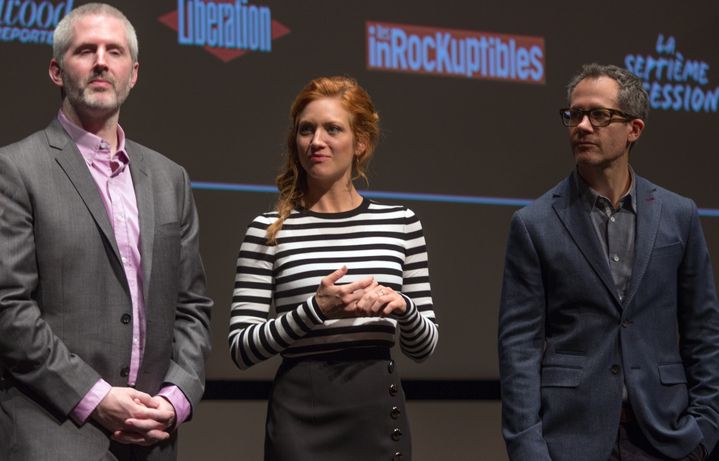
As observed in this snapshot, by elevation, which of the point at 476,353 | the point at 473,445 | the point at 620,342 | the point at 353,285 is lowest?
the point at 473,445

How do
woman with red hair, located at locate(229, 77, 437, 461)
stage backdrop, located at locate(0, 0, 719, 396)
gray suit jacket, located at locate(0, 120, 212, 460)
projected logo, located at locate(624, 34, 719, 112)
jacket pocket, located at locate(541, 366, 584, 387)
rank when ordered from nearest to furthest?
1. gray suit jacket, located at locate(0, 120, 212, 460)
2. woman with red hair, located at locate(229, 77, 437, 461)
3. jacket pocket, located at locate(541, 366, 584, 387)
4. stage backdrop, located at locate(0, 0, 719, 396)
5. projected logo, located at locate(624, 34, 719, 112)

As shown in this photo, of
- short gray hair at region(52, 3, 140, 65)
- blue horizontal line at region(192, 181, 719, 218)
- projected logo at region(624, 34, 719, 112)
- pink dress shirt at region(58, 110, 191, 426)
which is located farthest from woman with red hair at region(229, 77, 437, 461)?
projected logo at region(624, 34, 719, 112)

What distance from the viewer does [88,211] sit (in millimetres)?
2504

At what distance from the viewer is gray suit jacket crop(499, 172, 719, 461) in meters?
2.83

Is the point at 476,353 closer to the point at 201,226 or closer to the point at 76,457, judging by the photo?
the point at 201,226

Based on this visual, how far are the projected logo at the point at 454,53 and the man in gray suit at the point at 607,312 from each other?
1.73m

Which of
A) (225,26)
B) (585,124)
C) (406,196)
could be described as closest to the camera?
(585,124)

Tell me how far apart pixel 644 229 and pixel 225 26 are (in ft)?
7.20

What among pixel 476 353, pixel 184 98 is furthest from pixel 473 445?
pixel 184 98

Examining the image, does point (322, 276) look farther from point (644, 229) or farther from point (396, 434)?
point (644, 229)

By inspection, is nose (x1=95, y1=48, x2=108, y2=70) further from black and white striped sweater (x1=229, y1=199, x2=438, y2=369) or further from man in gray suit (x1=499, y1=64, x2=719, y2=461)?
man in gray suit (x1=499, y1=64, x2=719, y2=461)

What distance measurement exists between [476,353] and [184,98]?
5.61ft

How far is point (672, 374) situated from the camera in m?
2.89

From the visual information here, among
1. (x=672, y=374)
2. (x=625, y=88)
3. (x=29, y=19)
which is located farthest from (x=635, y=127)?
(x=29, y=19)
